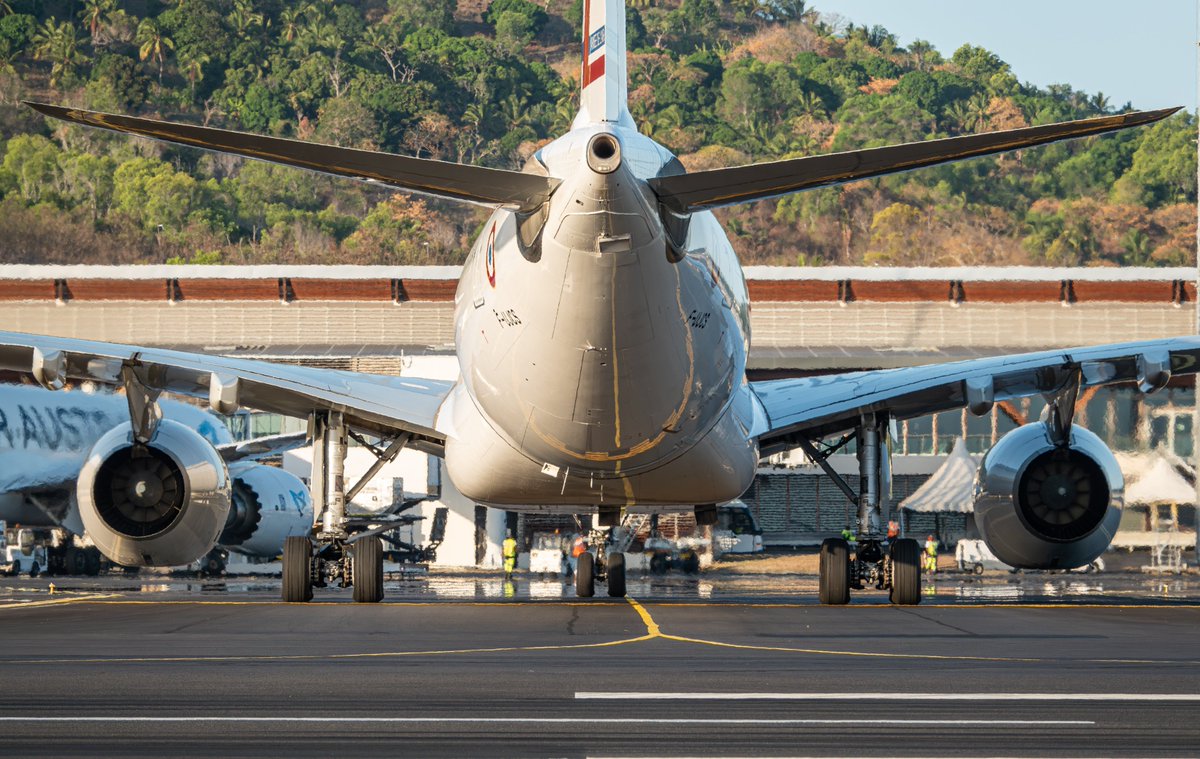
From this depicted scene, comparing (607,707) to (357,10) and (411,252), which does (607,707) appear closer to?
(411,252)

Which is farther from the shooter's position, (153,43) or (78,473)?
(153,43)

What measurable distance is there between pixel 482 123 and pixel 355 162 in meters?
154

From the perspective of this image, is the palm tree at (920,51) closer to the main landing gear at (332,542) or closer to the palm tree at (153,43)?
the palm tree at (153,43)

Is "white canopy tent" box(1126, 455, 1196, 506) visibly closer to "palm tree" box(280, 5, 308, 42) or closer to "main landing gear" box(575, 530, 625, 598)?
"main landing gear" box(575, 530, 625, 598)

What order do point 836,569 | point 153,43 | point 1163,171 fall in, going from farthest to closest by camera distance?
point 153,43 → point 1163,171 → point 836,569

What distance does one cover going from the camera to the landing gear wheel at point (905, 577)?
67.1 ft

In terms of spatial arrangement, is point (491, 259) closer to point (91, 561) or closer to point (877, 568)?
point (877, 568)

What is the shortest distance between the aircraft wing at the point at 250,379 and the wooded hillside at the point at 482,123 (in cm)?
10745

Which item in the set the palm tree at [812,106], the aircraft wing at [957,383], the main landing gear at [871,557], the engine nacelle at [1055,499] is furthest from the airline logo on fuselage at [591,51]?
the palm tree at [812,106]

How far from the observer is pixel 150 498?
70.4ft

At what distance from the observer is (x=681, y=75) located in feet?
563

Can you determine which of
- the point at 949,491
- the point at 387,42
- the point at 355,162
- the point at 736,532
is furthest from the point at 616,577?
the point at 387,42

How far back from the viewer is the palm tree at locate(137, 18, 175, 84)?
168 m

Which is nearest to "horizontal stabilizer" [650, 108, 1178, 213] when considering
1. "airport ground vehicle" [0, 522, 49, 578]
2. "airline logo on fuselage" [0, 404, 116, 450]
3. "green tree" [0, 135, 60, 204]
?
"airline logo on fuselage" [0, 404, 116, 450]
